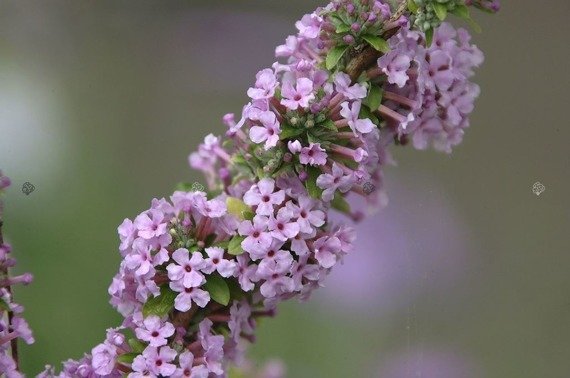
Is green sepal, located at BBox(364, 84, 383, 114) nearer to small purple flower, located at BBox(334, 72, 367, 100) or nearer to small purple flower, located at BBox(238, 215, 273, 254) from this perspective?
small purple flower, located at BBox(334, 72, 367, 100)

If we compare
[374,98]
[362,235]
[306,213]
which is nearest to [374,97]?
[374,98]

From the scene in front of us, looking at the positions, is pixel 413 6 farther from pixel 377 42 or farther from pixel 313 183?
pixel 313 183

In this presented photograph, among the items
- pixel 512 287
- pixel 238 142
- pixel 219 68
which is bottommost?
pixel 512 287

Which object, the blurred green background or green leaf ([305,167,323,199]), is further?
the blurred green background

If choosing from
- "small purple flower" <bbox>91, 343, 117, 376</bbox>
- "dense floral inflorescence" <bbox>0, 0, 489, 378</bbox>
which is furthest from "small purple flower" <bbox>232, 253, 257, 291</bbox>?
"small purple flower" <bbox>91, 343, 117, 376</bbox>

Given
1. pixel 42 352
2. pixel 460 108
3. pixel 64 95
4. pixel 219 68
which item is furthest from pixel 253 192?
pixel 219 68

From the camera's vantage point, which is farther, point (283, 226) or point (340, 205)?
point (340, 205)

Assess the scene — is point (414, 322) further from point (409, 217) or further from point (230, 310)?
point (230, 310)
